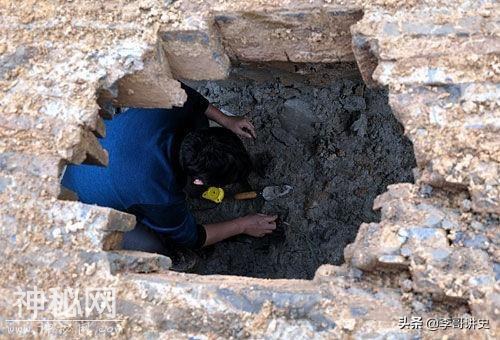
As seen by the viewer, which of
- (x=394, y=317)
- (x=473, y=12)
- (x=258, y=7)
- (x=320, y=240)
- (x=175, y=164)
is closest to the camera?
(x=394, y=317)

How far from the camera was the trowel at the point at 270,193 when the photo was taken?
3713mm

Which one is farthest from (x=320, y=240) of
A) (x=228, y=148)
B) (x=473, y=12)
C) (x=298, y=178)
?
(x=473, y=12)

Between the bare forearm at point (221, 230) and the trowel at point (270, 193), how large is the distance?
272 mm

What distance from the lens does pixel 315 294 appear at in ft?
6.18

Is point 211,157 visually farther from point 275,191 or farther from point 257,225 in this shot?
point 275,191

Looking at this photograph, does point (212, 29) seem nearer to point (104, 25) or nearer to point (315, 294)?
point (104, 25)

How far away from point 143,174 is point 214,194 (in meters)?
1.00

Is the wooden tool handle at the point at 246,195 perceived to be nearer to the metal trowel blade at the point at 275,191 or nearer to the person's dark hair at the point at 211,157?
the metal trowel blade at the point at 275,191

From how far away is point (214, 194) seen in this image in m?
3.64

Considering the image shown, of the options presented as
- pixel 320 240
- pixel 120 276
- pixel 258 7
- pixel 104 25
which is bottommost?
pixel 120 276

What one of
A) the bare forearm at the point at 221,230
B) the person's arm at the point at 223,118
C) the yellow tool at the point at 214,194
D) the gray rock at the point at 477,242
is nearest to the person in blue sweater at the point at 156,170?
the person's arm at the point at 223,118

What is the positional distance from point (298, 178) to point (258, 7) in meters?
1.76

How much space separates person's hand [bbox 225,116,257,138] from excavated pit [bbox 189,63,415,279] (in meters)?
0.23

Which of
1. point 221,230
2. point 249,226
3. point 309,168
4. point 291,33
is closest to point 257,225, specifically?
point 249,226
